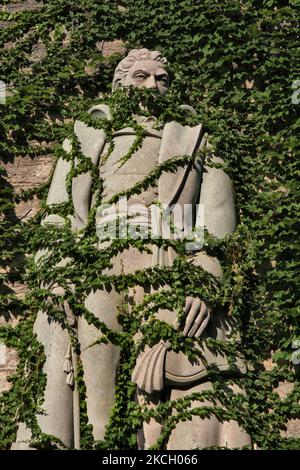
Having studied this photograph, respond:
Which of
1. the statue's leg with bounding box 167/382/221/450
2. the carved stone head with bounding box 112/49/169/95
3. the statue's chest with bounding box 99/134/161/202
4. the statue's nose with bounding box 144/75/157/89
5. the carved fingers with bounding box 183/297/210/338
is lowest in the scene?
the statue's leg with bounding box 167/382/221/450

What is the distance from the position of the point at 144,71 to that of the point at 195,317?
2.25 m

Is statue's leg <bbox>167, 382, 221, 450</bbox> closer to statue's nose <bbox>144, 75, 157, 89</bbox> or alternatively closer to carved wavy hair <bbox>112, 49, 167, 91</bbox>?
statue's nose <bbox>144, 75, 157, 89</bbox>

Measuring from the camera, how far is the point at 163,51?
11.6 metres

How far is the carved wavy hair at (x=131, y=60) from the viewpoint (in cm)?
1085

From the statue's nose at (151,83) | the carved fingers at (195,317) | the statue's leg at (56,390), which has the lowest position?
the statue's leg at (56,390)

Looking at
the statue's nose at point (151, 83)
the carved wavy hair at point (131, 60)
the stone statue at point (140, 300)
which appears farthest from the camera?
the carved wavy hair at point (131, 60)

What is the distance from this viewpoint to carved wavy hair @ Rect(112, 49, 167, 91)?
10852mm

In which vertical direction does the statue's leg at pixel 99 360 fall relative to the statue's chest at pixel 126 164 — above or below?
below

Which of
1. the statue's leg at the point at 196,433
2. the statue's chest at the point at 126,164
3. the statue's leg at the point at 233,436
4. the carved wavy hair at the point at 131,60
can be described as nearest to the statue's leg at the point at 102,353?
the statue's leg at the point at 196,433

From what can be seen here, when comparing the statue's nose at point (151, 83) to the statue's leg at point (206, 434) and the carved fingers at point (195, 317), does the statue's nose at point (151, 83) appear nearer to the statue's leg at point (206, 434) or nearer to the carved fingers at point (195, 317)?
the carved fingers at point (195, 317)

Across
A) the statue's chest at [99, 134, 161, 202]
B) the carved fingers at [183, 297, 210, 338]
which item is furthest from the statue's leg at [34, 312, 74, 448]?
the statue's chest at [99, 134, 161, 202]
